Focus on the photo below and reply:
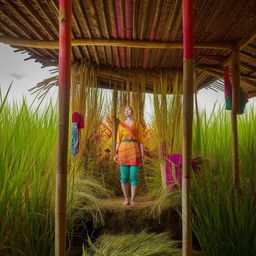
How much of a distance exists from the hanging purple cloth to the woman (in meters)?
0.30

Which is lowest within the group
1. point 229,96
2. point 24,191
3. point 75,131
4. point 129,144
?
point 24,191

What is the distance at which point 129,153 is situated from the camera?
119 inches

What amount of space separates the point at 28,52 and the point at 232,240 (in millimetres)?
A: 2737

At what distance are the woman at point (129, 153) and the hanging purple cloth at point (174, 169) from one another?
30 cm

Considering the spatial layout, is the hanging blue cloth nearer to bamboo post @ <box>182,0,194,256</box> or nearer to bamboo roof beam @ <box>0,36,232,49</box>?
bamboo roof beam @ <box>0,36,232,49</box>

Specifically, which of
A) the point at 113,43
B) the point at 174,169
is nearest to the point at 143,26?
the point at 113,43

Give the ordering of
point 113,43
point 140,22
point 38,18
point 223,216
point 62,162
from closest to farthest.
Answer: point 62,162
point 223,216
point 38,18
point 140,22
point 113,43

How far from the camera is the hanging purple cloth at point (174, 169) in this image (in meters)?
2.95

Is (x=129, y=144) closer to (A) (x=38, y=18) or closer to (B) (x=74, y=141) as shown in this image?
(B) (x=74, y=141)

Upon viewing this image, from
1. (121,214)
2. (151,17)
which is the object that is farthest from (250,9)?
(121,214)

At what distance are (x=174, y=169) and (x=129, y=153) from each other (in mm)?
446

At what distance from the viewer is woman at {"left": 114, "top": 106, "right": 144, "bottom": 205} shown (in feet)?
9.91

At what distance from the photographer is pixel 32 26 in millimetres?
2598

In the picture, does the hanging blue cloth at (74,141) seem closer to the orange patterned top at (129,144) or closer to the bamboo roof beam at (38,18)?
the orange patterned top at (129,144)
